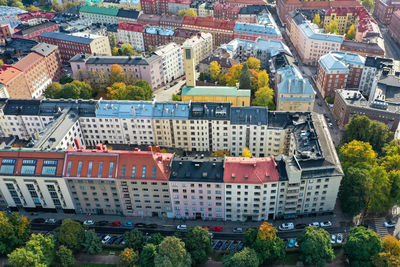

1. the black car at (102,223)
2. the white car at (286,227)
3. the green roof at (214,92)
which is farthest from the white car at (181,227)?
the green roof at (214,92)

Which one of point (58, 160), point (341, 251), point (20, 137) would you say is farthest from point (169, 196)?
point (20, 137)

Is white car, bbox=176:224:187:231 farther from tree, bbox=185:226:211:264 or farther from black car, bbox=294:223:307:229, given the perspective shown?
black car, bbox=294:223:307:229

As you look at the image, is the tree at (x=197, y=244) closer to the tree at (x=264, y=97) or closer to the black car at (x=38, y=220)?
the black car at (x=38, y=220)

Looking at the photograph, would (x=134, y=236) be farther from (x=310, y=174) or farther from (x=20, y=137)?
(x=20, y=137)

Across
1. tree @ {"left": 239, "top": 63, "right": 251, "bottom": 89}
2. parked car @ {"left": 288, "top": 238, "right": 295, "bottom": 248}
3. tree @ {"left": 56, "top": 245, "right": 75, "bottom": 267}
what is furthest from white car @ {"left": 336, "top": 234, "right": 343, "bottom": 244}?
tree @ {"left": 239, "top": 63, "right": 251, "bottom": 89}

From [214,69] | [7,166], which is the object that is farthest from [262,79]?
[7,166]
